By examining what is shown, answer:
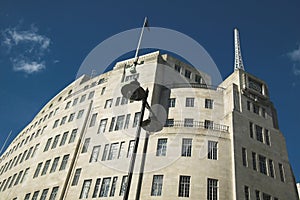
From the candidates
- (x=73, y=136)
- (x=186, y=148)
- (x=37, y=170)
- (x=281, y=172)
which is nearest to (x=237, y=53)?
(x=281, y=172)

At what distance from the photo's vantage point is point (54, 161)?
130ft

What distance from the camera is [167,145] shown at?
31.1 meters

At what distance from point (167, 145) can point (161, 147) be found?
2.54 feet

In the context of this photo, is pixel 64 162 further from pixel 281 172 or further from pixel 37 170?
pixel 281 172

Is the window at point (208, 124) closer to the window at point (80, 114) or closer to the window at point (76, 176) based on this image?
the window at point (76, 176)

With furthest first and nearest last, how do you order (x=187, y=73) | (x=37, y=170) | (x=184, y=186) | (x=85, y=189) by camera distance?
(x=187, y=73)
(x=37, y=170)
(x=85, y=189)
(x=184, y=186)

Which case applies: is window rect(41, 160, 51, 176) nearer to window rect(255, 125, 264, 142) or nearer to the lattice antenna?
window rect(255, 125, 264, 142)

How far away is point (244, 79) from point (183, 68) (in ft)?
38.3

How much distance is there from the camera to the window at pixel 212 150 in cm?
3018

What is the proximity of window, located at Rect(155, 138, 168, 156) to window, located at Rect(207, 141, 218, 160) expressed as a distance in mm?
5184

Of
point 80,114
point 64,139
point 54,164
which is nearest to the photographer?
point 54,164

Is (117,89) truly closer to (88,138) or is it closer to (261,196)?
(88,138)

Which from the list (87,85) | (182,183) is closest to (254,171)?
(182,183)

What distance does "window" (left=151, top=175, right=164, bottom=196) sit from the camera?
27.5 meters
